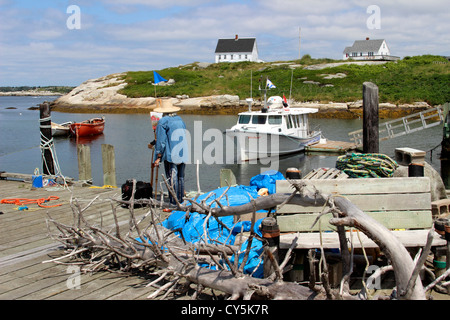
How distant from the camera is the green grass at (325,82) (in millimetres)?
49375

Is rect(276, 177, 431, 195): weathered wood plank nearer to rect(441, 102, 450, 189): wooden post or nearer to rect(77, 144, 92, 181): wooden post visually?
rect(77, 144, 92, 181): wooden post

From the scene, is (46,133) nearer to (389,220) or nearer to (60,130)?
(389,220)

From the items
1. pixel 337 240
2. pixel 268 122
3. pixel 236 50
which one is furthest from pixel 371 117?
pixel 236 50

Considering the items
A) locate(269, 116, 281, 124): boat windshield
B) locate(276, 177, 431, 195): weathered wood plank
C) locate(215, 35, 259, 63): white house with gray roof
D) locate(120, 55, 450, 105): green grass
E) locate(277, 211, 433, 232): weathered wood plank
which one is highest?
locate(215, 35, 259, 63): white house with gray roof

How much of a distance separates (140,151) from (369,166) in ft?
72.6

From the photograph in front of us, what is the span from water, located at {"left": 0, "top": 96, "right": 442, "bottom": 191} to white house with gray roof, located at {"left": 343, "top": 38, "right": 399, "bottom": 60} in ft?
196

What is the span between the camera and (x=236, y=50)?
3733 inches

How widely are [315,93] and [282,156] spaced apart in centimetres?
3022

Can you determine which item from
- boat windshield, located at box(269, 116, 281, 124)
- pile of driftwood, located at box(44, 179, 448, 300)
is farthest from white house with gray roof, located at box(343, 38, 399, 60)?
pile of driftwood, located at box(44, 179, 448, 300)

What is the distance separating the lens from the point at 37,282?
15.8 feet

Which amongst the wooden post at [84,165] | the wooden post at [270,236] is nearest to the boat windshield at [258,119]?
the wooden post at [84,165]

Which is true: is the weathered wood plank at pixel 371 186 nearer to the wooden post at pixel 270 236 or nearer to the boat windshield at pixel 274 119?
the wooden post at pixel 270 236

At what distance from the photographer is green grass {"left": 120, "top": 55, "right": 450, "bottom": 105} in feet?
162
